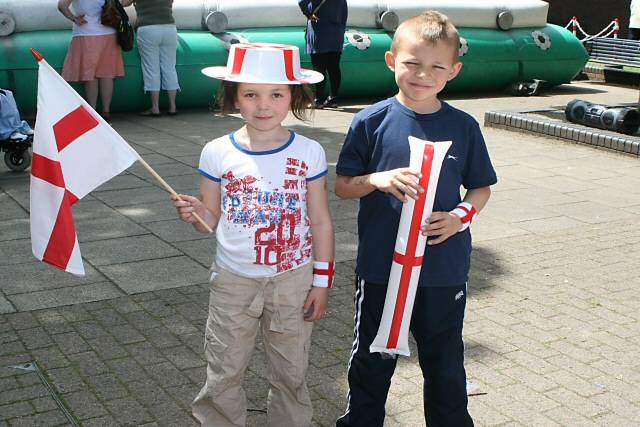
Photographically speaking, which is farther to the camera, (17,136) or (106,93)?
(106,93)

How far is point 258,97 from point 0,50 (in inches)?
328

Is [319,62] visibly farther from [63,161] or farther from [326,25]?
[63,161]

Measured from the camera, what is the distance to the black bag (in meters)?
10.7

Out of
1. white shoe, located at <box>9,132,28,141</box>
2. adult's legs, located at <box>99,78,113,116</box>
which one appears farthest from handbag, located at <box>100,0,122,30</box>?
white shoe, located at <box>9,132,28,141</box>

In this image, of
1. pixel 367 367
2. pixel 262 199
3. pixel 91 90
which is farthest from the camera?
pixel 91 90

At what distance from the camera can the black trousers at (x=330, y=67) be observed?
40.2 ft

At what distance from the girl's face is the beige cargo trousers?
535 mm

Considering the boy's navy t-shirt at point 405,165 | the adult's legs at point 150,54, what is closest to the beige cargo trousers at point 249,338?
the boy's navy t-shirt at point 405,165

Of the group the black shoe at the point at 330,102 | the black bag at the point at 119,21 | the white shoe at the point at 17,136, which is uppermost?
the black bag at the point at 119,21

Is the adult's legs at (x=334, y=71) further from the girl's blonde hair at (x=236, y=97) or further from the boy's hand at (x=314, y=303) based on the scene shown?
the boy's hand at (x=314, y=303)

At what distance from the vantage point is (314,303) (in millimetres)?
3324

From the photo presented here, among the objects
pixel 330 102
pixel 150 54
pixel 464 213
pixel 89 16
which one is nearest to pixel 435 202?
pixel 464 213

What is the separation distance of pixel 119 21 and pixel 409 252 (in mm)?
8487

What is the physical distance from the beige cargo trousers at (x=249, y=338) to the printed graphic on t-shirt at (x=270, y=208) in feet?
0.29
